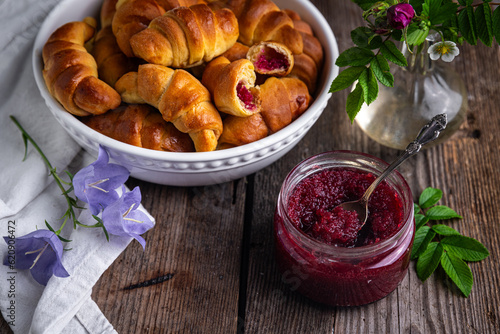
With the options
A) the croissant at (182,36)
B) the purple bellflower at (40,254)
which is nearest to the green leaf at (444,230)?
the croissant at (182,36)

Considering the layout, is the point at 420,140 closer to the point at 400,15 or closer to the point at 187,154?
the point at 400,15

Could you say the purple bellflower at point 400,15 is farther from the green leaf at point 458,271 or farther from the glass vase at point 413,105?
the green leaf at point 458,271

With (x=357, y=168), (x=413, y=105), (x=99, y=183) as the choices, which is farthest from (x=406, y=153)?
(x=99, y=183)

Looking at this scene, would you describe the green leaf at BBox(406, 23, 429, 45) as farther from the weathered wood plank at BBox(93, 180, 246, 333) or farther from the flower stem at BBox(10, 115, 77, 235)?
the flower stem at BBox(10, 115, 77, 235)

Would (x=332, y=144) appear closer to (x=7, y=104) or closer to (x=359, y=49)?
(x=359, y=49)

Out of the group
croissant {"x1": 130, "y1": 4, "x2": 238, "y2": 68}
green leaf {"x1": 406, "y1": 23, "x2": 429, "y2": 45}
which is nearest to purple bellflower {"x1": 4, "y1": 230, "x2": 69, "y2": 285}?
croissant {"x1": 130, "y1": 4, "x2": 238, "y2": 68}

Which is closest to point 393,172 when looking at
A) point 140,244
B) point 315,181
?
point 315,181
